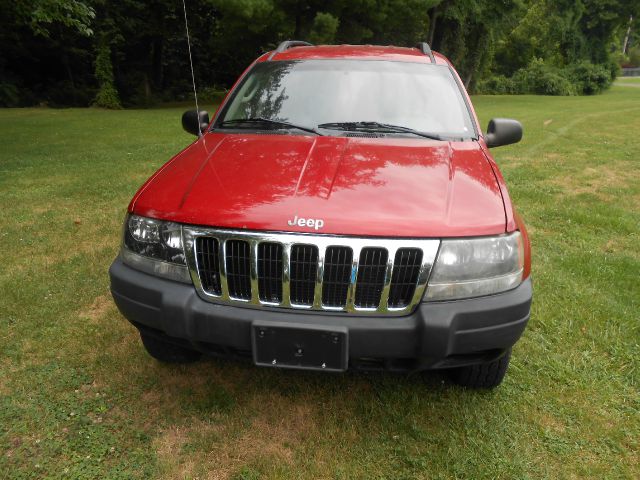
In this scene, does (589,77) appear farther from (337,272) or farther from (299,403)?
(337,272)

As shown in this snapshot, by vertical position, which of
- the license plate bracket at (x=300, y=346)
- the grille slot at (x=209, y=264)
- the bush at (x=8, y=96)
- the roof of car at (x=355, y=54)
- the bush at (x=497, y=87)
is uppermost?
the roof of car at (x=355, y=54)

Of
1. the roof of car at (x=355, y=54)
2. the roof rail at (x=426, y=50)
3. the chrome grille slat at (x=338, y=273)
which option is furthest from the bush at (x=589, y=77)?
the chrome grille slat at (x=338, y=273)

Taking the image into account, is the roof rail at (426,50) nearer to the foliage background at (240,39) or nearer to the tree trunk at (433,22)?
the foliage background at (240,39)

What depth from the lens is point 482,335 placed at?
2.12m

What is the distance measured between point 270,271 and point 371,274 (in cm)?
43

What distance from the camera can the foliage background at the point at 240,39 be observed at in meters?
19.2

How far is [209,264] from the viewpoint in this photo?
220 cm

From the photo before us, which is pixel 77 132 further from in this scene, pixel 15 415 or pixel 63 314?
pixel 15 415

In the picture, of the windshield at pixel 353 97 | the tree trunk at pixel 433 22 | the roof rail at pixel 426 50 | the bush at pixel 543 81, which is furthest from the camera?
the bush at pixel 543 81

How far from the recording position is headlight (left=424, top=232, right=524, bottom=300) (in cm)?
210

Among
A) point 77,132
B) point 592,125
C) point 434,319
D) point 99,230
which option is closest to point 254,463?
point 434,319

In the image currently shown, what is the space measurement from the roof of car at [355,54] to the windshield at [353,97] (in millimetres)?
80

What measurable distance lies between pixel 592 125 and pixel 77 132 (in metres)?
14.0

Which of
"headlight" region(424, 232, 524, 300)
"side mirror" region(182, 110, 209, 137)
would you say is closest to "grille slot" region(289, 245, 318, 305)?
"headlight" region(424, 232, 524, 300)
